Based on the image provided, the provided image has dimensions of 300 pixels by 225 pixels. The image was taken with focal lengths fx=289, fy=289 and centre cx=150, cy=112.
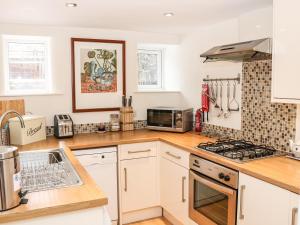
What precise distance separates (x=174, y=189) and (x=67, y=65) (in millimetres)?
1790

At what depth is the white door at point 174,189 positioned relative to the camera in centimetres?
270

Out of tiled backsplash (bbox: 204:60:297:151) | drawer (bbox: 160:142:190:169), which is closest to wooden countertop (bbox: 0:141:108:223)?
drawer (bbox: 160:142:190:169)

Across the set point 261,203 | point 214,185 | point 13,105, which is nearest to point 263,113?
point 214,185

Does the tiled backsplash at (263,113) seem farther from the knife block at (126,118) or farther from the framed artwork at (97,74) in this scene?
the framed artwork at (97,74)

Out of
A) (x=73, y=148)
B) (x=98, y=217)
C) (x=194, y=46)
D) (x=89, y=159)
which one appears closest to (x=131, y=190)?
(x=89, y=159)

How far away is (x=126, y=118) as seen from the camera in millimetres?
3453

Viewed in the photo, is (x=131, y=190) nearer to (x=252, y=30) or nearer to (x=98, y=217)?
(x=98, y=217)

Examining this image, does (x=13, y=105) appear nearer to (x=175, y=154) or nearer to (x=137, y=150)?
(x=137, y=150)

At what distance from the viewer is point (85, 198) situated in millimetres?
1401

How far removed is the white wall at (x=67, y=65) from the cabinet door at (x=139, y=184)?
0.78m

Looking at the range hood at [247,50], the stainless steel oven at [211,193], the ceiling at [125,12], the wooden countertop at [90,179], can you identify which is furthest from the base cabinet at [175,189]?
the ceiling at [125,12]

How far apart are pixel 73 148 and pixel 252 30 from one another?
1.94 m

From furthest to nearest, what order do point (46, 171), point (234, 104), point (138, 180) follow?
point (138, 180) < point (234, 104) < point (46, 171)

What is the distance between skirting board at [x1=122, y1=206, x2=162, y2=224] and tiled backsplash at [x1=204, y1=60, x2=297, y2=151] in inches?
48.0
